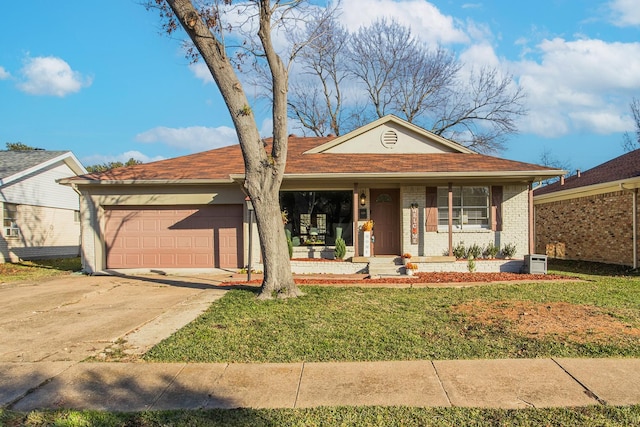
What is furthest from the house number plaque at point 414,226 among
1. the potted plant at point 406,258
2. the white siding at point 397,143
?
the white siding at point 397,143

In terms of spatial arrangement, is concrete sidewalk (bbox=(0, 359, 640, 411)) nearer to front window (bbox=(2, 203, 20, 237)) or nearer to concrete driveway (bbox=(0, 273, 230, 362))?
concrete driveway (bbox=(0, 273, 230, 362))

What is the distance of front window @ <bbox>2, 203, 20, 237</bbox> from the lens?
1806 cm

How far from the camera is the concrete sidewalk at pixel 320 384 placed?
4004 mm

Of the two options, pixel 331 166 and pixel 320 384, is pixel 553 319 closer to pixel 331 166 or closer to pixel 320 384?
pixel 320 384

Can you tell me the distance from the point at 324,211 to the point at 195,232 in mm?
4099

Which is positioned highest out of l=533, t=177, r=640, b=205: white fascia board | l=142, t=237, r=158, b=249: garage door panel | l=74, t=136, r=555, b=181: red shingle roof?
l=74, t=136, r=555, b=181: red shingle roof

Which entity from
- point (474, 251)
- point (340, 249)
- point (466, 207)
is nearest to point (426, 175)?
point (466, 207)

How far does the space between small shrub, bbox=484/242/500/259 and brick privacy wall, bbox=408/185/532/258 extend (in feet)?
0.35

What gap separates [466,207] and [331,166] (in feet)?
14.6

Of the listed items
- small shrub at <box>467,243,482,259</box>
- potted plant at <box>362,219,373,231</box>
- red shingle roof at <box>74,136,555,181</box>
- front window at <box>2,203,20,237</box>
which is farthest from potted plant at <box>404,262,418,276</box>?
front window at <box>2,203,20,237</box>

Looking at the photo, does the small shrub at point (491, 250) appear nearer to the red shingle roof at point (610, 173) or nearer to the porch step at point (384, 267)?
the porch step at point (384, 267)

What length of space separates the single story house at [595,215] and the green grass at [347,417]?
1184 centimetres

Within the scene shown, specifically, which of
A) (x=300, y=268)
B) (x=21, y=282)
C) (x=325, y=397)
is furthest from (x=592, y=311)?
(x=21, y=282)

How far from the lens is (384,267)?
42.2ft
